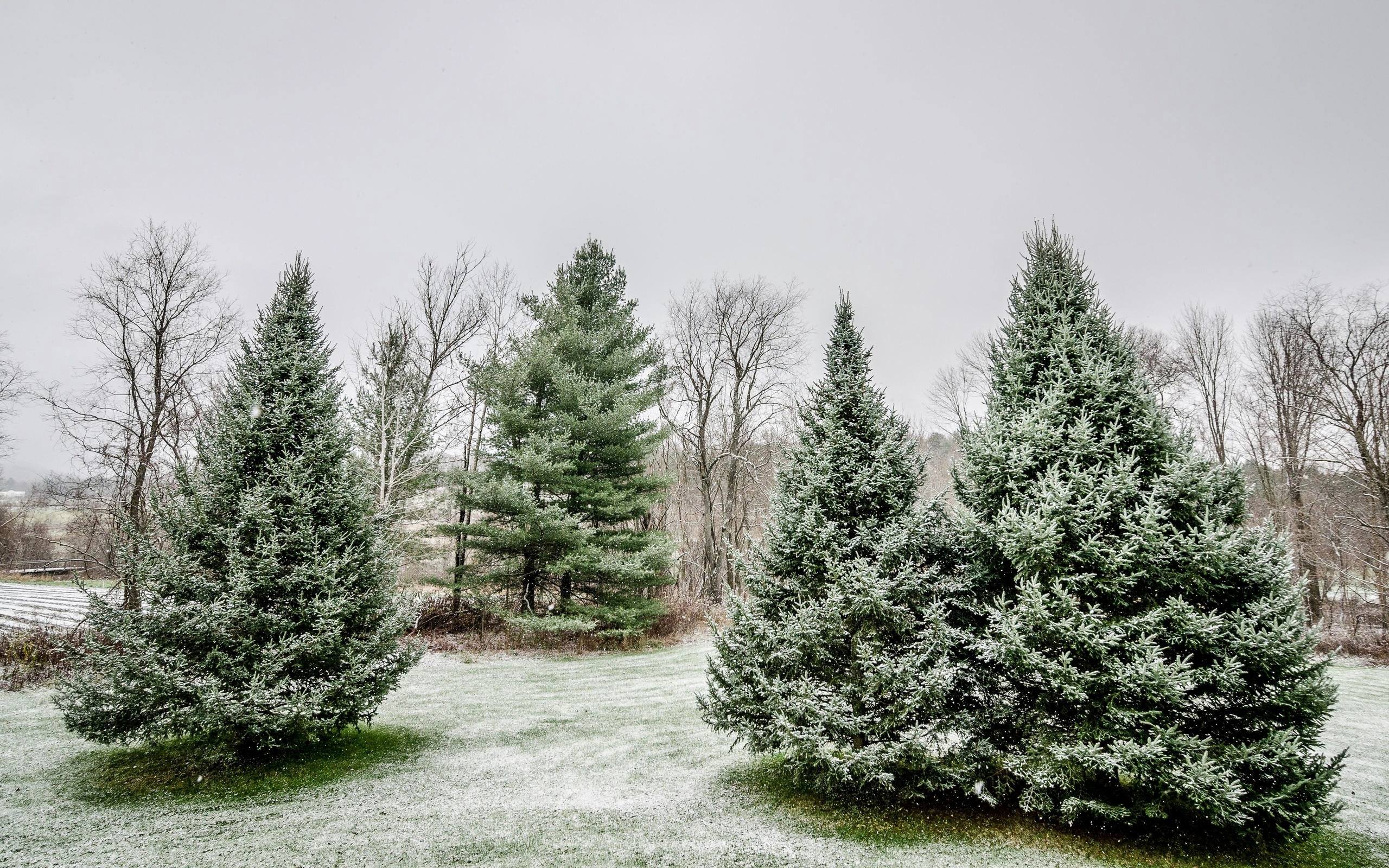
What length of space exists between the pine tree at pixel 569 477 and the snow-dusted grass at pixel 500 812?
22.1 feet

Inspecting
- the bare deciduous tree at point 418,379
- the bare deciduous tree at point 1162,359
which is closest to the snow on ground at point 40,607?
the bare deciduous tree at point 418,379

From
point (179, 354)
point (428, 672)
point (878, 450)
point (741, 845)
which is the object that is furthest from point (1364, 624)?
point (179, 354)

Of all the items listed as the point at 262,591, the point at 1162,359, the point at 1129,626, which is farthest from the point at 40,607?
the point at 1162,359

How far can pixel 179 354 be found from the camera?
1362 cm

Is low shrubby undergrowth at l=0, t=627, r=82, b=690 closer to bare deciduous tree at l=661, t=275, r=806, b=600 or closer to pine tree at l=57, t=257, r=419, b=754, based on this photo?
pine tree at l=57, t=257, r=419, b=754

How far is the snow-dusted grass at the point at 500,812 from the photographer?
3.88 metres

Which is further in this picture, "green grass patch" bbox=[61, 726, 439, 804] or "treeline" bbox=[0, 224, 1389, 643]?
"treeline" bbox=[0, 224, 1389, 643]

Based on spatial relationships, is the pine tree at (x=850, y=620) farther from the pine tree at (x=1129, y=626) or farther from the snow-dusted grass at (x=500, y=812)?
the snow-dusted grass at (x=500, y=812)

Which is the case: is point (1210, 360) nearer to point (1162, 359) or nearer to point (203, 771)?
point (1162, 359)

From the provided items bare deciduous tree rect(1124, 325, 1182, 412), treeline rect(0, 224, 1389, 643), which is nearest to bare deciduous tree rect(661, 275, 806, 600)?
treeline rect(0, 224, 1389, 643)

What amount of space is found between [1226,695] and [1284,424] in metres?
20.5

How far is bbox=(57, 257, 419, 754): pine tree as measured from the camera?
4.89 metres

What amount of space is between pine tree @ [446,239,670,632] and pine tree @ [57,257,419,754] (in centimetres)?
730

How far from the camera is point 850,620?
15.2ft
